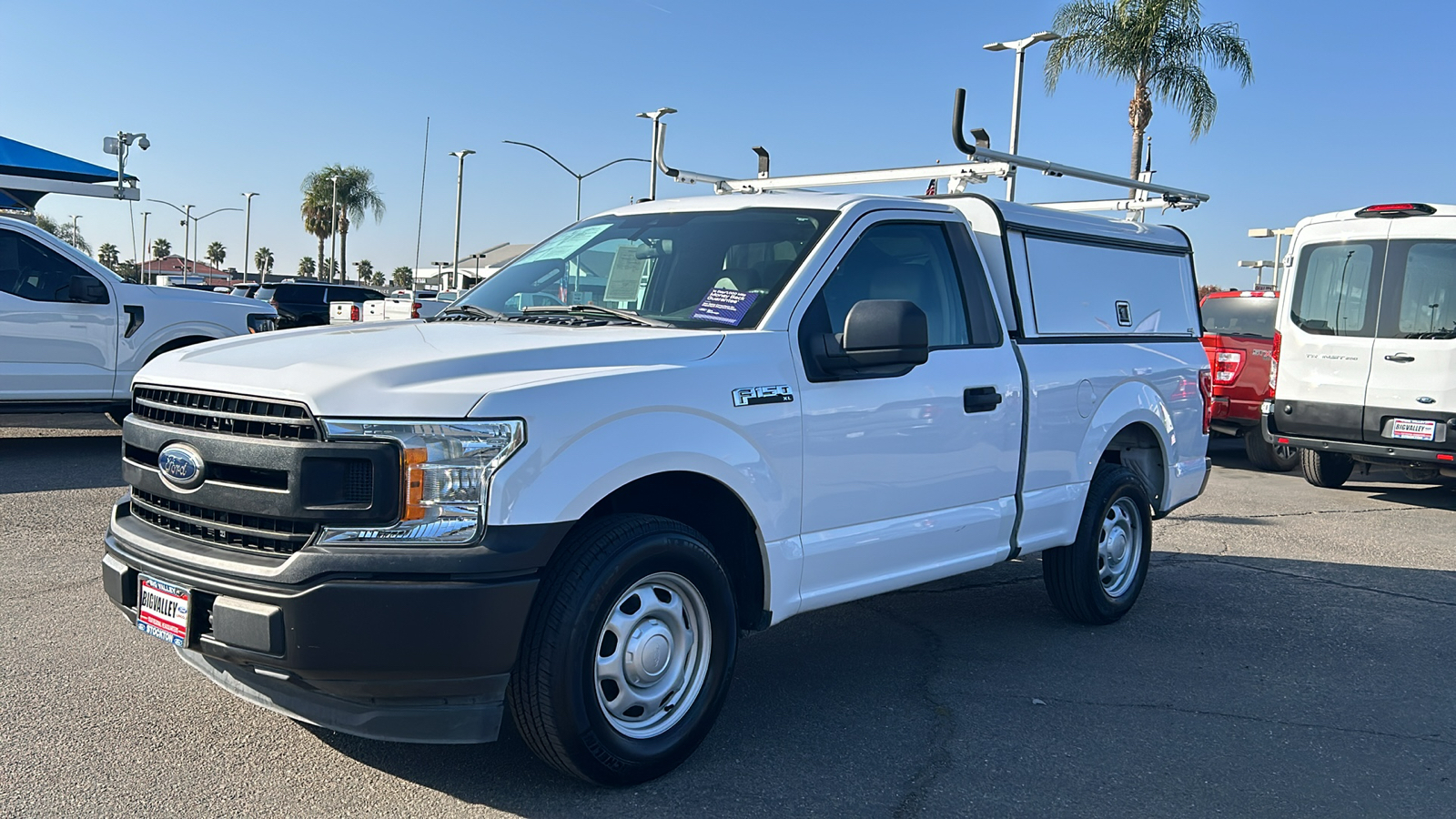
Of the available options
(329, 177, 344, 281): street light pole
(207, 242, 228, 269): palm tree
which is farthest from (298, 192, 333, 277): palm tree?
(207, 242, 228, 269): palm tree

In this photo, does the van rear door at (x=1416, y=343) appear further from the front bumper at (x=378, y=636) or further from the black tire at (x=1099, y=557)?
the front bumper at (x=378, y=636)

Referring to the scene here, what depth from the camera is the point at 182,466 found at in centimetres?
356

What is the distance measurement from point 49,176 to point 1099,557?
12.0 metres

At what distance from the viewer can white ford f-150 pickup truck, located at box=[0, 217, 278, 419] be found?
991 cm

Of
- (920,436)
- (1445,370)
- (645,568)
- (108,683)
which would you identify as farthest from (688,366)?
(1445,370)

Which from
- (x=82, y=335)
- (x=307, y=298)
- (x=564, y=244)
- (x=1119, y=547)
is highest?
(x=564, y=244)

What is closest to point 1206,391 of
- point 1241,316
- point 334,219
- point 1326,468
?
point 1326,468

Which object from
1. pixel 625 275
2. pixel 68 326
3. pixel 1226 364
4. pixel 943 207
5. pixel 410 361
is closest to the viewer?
pixel 410 361

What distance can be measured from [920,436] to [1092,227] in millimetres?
2101

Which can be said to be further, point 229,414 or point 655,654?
point 655,654

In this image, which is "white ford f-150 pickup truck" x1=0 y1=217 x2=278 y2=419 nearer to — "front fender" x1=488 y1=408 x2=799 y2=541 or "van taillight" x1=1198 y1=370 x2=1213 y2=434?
"front fender" x1=488 y1=408 x2=799 y2=541

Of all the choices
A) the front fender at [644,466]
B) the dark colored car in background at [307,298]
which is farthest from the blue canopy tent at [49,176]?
the dark colored car in background at [307,298]

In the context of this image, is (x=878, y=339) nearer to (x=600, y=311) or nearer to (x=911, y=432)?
(x=911, y=432)

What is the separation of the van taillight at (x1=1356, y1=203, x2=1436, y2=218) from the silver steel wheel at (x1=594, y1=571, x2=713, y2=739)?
9154 millimetres
